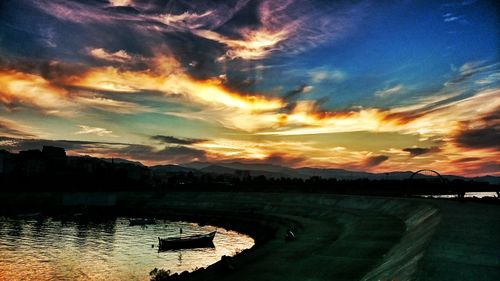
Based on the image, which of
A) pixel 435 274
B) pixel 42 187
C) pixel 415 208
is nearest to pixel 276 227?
pixel 415 208

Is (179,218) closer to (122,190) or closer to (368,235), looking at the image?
(122,190)

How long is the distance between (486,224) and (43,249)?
60741mm

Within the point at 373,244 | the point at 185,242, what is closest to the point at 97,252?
the point at 185,242

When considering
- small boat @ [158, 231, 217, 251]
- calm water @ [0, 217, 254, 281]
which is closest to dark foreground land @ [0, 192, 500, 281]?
calm water @ [0, 217, 254, 281]

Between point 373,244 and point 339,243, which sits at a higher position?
Answer: point 373,244

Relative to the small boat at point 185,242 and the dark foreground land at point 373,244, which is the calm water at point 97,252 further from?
the dark foreground land at point 373,244

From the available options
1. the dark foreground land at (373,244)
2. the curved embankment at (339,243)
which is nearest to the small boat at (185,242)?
the dark foreground land at (373,244)

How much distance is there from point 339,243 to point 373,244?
3942mm

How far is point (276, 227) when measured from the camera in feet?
217

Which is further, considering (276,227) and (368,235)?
(276,227)

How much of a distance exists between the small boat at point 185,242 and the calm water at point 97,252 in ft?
4.75

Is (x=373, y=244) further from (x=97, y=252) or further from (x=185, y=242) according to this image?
(x=97, y=252)

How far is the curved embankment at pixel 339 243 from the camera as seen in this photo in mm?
24734

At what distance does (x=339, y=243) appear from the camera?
116ft
